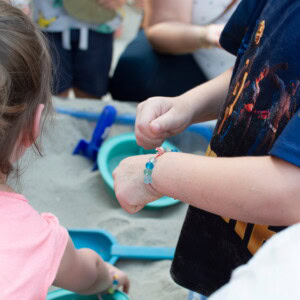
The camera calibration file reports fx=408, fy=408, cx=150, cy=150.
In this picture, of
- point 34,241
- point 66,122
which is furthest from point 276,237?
point 66,122

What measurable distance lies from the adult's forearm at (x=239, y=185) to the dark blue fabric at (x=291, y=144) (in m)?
0.02

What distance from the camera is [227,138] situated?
2.30ft

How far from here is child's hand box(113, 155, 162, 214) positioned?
0.66 m

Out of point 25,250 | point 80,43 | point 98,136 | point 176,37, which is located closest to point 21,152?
point 25,250

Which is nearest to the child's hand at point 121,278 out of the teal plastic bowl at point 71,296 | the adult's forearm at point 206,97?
the teal plastic bowl at point 71,296

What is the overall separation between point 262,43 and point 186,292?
72 cm

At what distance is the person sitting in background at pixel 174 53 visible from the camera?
1627 mm

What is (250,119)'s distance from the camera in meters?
0.64

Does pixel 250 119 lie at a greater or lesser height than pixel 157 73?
greater

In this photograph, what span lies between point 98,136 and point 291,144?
1182 millimetres

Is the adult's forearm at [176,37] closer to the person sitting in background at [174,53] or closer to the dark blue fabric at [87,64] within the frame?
the person sitting in background at [174,53]

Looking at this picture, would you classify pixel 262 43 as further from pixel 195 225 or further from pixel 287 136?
pixel 195 225

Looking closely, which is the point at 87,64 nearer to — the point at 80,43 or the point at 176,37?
the point at 80,43

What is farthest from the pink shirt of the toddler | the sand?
the sand
